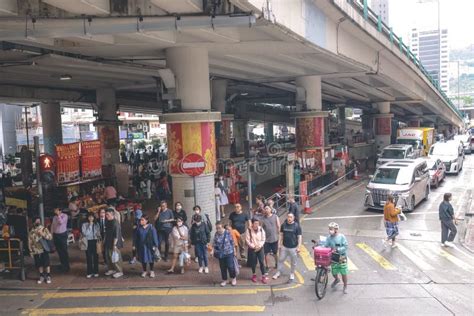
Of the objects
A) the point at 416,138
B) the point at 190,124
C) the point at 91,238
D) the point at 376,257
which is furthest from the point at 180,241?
the point at 416,138

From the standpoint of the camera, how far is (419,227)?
17.3m

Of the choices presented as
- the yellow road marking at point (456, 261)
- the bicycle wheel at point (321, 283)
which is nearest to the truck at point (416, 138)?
the yellow road marking at point (456, 261)

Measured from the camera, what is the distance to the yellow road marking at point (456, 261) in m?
12.4

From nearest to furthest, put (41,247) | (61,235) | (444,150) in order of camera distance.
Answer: (41,247) → (61,235) → (444,150)

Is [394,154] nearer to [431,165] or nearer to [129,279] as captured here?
[431,165]

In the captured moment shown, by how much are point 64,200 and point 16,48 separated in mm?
7615

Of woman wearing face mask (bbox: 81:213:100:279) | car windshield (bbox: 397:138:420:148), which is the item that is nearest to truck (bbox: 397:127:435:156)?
car windshield (bbox: 397:138:420:148)

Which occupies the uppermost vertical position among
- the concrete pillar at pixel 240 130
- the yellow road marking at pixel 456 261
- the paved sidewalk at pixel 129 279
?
the concrete pillar at pixel 240 130

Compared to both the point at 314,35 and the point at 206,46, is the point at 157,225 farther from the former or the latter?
the point at 314,35

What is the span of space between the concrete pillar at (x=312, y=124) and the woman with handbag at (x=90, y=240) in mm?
16884

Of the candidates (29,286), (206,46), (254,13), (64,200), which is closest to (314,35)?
(206,46)

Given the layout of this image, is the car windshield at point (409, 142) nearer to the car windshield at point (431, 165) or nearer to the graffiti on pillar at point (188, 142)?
the car windshield at point (431, 165)

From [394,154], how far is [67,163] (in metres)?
21.0

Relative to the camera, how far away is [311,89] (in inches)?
1078
